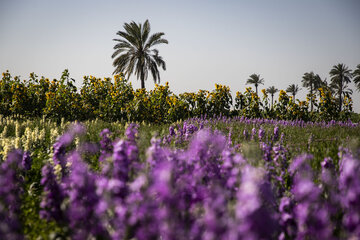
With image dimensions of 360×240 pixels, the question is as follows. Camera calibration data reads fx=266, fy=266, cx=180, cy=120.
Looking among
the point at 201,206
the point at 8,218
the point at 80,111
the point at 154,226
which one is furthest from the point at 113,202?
the point at 80,111

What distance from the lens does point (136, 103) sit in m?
12.2

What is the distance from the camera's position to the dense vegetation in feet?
40.6

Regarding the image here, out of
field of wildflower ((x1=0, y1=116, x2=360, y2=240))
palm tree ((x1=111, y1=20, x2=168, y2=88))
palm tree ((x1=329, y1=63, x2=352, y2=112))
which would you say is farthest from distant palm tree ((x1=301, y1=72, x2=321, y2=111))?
field of wildflower ((x1=0, y1=116, x2=360, y2=240))

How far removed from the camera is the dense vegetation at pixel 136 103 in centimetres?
1237

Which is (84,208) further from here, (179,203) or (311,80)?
(311,80)

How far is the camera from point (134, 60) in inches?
938

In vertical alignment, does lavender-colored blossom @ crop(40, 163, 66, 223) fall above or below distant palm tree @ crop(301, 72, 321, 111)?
below

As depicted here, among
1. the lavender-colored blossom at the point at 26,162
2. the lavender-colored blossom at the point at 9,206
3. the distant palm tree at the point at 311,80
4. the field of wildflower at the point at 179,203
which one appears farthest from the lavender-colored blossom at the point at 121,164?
the distant palm tree at the point at 311,80

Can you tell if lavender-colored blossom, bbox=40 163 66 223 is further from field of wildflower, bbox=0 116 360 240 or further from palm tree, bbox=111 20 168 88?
palm tree, bbox=111 20 168 88

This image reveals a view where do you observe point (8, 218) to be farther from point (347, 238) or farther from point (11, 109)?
point (11, 109)

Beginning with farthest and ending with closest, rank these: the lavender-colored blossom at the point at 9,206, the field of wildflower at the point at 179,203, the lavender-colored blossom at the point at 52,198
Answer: the lavender-colored blossom at the point at 52,198, the lavender-colored blossom at the point at 9,206, the field of wildflower at the point at 179,203

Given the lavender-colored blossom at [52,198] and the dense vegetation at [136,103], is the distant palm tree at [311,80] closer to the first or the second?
the dense vegetation at [136,103]

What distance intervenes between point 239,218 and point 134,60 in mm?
23643

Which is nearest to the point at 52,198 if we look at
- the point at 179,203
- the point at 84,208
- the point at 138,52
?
the point at 84,208
